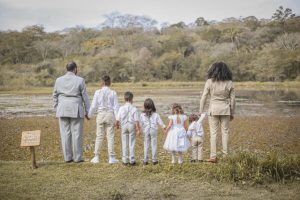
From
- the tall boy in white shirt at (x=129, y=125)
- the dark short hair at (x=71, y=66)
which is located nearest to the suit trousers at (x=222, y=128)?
the tall boy in white shirt at (x=129, y=125)

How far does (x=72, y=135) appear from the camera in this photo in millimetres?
8234

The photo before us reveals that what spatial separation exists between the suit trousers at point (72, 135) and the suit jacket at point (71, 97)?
7.0 inches

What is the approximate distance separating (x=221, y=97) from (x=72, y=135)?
319cm

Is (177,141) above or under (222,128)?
under

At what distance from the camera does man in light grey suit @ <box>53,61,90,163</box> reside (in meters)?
8.16

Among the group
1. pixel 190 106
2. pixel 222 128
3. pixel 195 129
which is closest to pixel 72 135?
pixel 195 129

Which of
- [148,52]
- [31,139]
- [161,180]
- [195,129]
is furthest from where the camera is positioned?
[148,52]

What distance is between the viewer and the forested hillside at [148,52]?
74.9m

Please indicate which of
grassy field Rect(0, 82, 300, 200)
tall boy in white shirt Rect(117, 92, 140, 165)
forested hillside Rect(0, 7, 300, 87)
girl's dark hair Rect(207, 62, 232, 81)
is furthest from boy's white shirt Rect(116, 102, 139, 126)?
forested hillside Rect(0, 7, 300, 87)

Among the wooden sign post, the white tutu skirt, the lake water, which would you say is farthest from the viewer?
the lake water

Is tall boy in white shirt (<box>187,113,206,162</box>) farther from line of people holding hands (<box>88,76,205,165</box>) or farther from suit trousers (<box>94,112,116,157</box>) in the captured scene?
suit trousers (<box>94,112,116,157</box>)

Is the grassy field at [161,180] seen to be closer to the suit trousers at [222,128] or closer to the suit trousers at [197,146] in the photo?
the suit trousers at [222,128]

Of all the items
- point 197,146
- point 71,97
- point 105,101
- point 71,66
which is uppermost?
point 71,66

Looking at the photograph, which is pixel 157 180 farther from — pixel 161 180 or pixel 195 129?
pixel 195 129
